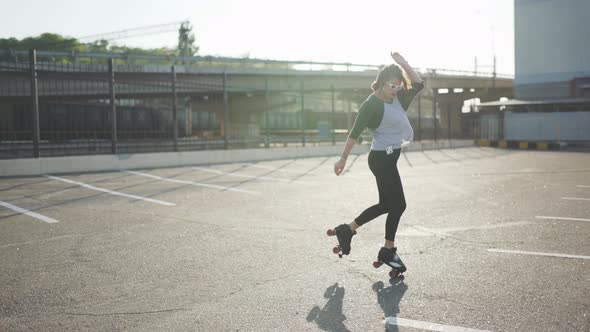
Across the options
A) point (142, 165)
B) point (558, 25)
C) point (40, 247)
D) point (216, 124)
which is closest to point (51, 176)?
point (142, 165)

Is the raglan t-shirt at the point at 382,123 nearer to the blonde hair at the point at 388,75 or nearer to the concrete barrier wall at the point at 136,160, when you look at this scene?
A: the blonde hair at the point at 388,75

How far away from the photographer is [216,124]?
37406 millimetres

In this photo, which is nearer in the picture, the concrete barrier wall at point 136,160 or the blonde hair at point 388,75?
the blonde hair at point 388,75

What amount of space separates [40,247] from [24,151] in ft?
34.5

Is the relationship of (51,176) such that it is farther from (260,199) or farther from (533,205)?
(533,205)

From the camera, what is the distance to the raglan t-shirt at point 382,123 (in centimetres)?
447

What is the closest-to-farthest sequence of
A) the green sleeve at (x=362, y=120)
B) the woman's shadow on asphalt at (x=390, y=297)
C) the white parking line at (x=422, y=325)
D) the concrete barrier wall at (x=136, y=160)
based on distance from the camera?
1. the white parking line at (x=422, y=325)
2. the woman's shadow on asphalt at (x=390, y=297)
3. the green sleeve at (x=362, y=120)
4. the concrete barrier wall at (x=136, y=160)

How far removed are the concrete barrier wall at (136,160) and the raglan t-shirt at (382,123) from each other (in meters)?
12.2

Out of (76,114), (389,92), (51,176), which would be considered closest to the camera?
(389,92)

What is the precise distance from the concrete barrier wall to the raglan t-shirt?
40.1 feet

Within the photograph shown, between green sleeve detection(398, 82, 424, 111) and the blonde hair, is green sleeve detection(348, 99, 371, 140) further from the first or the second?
green sleeve detection(398, 82, 424, 111)

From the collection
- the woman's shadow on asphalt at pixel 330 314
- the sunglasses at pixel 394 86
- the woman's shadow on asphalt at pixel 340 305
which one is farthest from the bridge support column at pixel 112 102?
the woman's shadow on asphalt at pixel 330 314

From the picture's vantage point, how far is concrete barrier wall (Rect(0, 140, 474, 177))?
1366cm

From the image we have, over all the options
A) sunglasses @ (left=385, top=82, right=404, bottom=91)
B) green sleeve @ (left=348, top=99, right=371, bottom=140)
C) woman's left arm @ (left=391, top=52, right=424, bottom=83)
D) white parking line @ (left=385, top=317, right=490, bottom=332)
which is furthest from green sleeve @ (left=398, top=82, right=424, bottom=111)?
white parking line @ (left=385, top=317, right=490, bottom=332)
